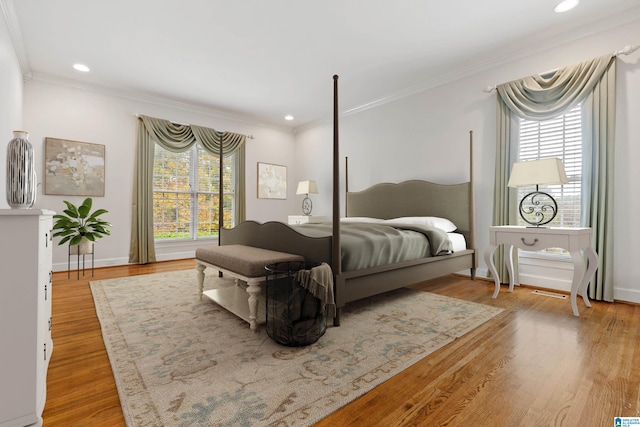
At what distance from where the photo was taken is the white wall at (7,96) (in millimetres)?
2600

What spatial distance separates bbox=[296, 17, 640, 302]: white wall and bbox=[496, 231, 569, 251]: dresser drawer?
31.6 inches

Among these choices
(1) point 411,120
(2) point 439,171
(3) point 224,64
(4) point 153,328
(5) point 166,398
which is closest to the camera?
(5) point 166,398

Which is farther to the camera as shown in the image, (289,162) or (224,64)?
(289,162)

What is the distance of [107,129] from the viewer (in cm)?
440

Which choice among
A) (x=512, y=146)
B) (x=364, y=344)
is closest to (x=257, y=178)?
(x=512, y=146)

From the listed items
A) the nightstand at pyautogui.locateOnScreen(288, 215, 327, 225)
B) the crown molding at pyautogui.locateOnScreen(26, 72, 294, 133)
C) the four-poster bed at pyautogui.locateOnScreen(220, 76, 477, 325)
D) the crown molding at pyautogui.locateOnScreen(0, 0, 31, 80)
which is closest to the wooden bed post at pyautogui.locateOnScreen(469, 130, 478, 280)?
the four-poster bed at pyautogui.locateOnScreen(220, 76, 477, 325)

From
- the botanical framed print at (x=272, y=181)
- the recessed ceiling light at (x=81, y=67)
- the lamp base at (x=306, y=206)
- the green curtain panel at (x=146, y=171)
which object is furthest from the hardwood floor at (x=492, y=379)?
the lamp base at (x=306, y=206)

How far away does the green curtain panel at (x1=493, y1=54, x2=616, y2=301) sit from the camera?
2768 millimetres

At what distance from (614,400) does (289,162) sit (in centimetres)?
588

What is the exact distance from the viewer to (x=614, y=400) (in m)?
1.34

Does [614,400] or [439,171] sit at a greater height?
[439,171]

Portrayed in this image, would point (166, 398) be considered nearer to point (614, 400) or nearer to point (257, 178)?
point (614, 400)

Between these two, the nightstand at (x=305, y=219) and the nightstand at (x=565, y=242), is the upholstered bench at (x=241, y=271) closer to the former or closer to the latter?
the nightstand at (x=565, y=242)

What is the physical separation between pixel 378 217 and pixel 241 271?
9.62 ft
